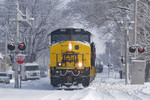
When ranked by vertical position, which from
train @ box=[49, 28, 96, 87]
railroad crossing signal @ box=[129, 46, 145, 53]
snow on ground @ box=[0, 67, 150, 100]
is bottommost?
snow on ground @ box=[0, 67, 150, 100]

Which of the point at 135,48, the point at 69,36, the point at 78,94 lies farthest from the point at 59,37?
the point at 135,48

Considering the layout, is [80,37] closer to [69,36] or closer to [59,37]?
[69,36]

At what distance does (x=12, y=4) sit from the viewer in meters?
50.7

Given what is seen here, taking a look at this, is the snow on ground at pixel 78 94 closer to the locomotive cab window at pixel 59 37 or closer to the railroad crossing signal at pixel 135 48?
the locomotive cab window at pixel 59 37

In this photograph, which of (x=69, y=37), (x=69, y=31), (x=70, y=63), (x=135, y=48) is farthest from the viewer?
(x=135, y=48)

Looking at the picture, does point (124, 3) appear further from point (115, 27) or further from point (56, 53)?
point (56, 53)

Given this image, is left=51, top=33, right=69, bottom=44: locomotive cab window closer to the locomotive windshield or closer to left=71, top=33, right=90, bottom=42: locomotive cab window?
the locomotive windshield

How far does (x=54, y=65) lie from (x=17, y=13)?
15.3 feet

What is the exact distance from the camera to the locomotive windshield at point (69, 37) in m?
23.0

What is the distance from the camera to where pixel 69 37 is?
23047mm

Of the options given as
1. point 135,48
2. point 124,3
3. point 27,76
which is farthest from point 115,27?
point 27,76

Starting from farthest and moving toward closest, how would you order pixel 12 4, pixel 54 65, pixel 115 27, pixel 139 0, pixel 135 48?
pixel 12 4
pixel 115 27
pixel 139 0
pixel 135 48
pixel 54 65

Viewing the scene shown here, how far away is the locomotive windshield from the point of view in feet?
75.6

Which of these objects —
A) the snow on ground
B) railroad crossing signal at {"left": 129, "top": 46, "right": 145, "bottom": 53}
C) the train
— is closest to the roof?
the train
